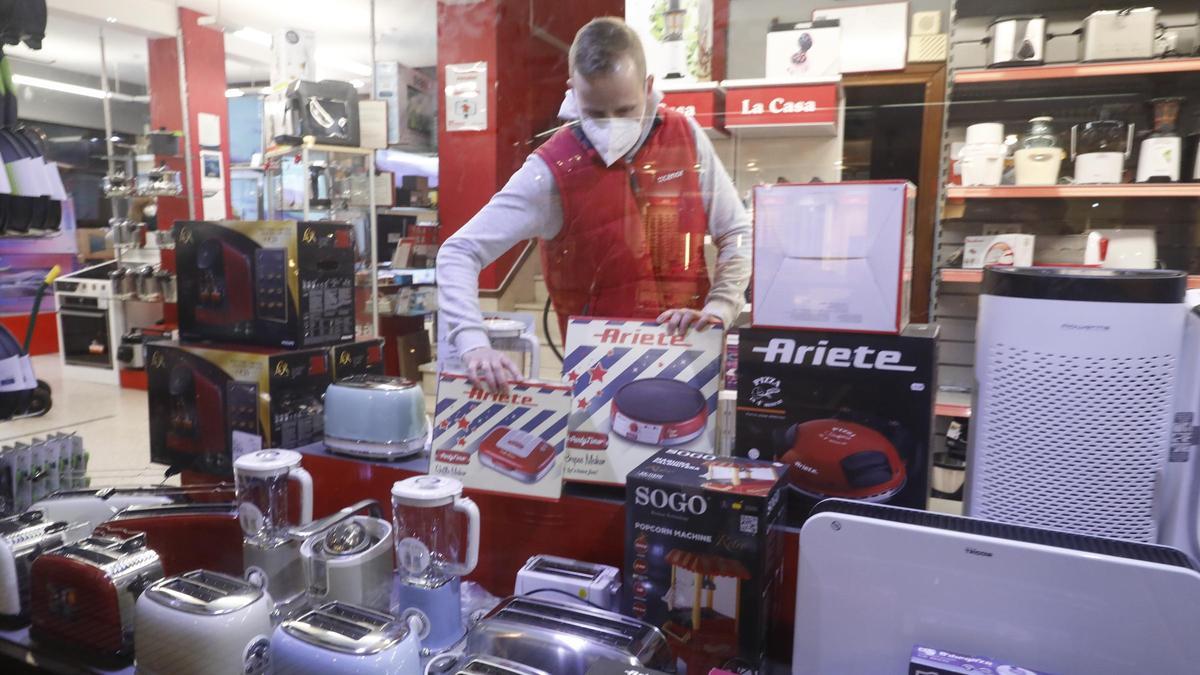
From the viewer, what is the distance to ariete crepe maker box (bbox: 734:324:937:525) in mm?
1302

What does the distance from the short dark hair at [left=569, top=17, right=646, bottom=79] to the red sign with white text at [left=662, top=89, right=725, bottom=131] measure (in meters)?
0.28

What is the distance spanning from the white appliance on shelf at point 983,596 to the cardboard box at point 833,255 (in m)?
0.42

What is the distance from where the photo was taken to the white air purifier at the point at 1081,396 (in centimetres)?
106

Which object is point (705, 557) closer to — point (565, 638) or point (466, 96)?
point (565, 638)

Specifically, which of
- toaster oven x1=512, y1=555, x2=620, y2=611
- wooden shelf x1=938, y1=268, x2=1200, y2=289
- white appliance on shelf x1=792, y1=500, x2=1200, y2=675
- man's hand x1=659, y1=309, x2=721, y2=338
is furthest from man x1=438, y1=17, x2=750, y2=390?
wooden shelf x1=938, y1=268, x2=1200, y2=289

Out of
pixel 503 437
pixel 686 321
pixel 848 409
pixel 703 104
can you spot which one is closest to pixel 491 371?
pixel 503 437

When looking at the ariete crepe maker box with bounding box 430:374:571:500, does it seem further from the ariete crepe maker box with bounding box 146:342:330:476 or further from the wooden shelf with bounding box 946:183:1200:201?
the wooden shelf with bounding box 946:183:1200:201

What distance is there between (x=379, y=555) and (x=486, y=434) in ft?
0.99

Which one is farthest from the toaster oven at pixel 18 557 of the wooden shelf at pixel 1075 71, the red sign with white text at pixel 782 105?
the wooden shelf at pixel 1075 71

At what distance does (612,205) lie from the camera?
1.86 meters

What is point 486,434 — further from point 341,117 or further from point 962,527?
point 341,117

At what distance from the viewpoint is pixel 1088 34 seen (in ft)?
9.57

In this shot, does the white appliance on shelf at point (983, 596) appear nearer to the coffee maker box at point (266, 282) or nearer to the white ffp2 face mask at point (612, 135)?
the white ffp2 face mask at point (612, 135)

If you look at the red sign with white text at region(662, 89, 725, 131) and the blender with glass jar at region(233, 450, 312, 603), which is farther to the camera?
the red sign with white text at region(662, 89, 725, 131)
